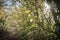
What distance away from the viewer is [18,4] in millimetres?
6633

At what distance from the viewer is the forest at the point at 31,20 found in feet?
19.5

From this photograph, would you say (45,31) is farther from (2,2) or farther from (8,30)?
(2,2)

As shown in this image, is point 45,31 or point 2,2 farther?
point 2,2

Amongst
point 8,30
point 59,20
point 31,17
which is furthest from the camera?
point 8,30

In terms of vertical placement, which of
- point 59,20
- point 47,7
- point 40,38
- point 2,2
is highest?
point 2,2

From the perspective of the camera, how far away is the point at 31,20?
6398 mm

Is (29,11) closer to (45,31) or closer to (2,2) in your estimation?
(45,31)

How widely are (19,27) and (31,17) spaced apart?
656mm

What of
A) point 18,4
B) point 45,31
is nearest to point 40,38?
point 45,31

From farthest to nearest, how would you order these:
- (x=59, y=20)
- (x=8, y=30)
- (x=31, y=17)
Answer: (x=8, y=30) < (x=31, y=17) < (x=59, y=20)

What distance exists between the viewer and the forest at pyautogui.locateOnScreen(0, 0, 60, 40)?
5.93 meters

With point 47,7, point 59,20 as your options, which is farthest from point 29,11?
point 59,20

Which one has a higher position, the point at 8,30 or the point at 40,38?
the point at 8,30

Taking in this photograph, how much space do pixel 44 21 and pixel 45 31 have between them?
33cm
